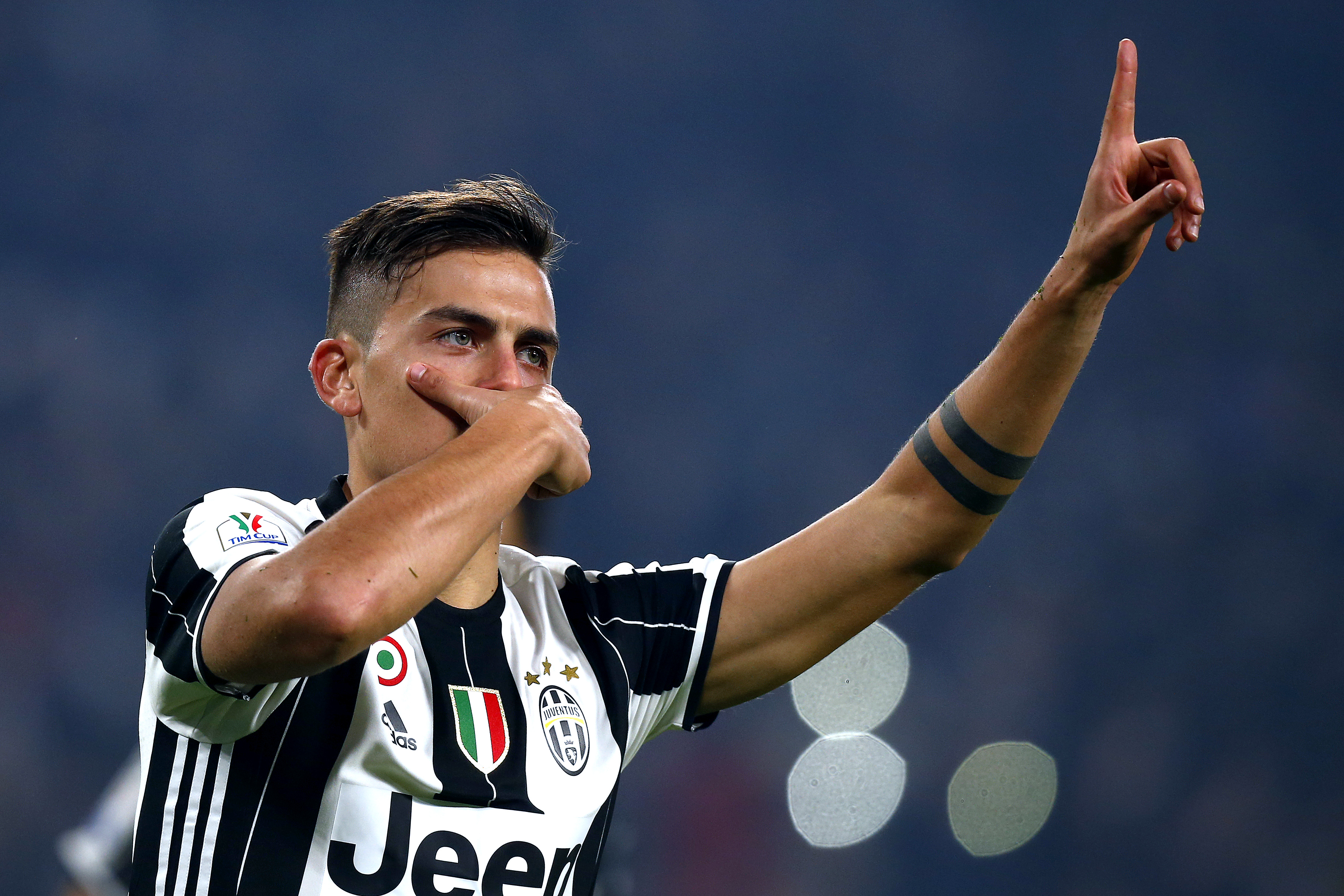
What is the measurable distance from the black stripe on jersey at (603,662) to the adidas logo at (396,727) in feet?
1.33

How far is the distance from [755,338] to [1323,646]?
2.97 m

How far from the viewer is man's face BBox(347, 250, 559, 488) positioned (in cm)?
181

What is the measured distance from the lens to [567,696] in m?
1.90

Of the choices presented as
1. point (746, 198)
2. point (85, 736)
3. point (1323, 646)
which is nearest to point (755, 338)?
point (746, 198)

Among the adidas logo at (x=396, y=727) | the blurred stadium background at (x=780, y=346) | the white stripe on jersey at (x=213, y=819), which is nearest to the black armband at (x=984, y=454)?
the adidas logo at (x=396, y=727)

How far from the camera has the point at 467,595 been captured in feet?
6.22

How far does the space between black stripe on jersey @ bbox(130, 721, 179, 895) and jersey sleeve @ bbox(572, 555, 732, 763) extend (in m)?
0.74

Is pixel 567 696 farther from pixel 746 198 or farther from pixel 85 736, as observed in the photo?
pixel 746 198

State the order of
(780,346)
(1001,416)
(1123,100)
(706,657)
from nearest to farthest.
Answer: (1123,100), (1001,416), (706,657), (780,346)

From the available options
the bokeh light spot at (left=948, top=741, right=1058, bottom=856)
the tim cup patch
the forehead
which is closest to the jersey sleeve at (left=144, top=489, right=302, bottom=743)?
the tim cup patch

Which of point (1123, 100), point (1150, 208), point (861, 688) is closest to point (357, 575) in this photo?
point (1150, 208)

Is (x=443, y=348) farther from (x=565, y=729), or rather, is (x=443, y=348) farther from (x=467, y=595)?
(x=565, y=729)

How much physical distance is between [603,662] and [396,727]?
1.44 feet

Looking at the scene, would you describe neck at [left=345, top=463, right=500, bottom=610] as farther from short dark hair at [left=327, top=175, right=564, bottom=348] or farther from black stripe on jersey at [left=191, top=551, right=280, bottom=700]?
black stripe on jersey at [left=191, top=551, right=280, bottom=700]
